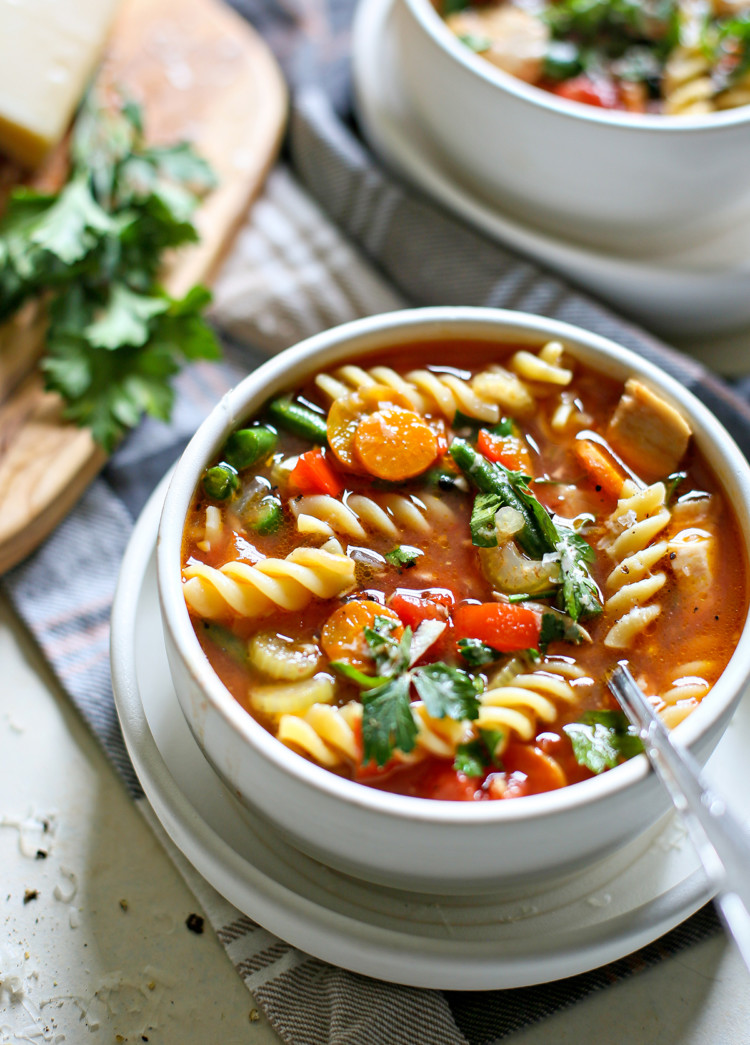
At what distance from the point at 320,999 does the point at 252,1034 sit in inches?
7.4

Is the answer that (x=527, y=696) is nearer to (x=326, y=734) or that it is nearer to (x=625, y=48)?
(x=326, y=734)

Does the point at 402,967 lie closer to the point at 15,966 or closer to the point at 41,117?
the point at 15,966

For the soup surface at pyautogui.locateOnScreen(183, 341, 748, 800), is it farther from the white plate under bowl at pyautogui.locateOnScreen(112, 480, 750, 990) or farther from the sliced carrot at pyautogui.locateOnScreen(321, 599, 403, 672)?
the white plate under bowl at pyautogui.locateOnScreen(112, 480, 750, 990)

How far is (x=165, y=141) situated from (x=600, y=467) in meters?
2.69

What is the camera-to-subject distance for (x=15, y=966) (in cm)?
252

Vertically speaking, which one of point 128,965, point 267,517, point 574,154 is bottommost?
point 128,965

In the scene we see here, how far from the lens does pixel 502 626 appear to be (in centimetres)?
235

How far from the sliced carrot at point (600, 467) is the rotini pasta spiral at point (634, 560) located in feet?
0.15

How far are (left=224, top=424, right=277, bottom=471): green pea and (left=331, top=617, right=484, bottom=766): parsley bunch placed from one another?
58 cm

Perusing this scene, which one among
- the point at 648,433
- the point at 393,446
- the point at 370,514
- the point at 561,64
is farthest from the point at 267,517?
the point at 561,64

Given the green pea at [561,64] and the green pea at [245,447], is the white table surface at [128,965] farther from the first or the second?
the green pea at [561,64]

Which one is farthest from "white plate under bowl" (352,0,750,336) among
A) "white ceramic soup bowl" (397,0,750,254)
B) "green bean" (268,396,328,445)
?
"green bean" (268,396,328,445)

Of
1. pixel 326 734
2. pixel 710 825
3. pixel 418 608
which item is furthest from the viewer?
pixel 418 608

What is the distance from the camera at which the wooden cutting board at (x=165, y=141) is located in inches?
134
